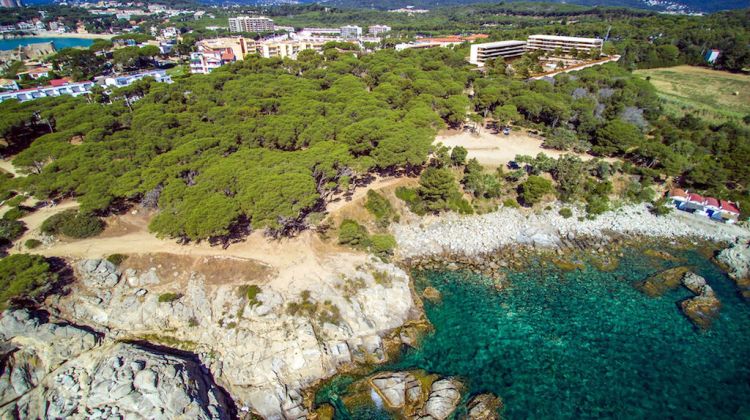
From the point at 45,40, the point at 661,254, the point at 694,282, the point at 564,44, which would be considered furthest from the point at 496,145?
the point at 45,40

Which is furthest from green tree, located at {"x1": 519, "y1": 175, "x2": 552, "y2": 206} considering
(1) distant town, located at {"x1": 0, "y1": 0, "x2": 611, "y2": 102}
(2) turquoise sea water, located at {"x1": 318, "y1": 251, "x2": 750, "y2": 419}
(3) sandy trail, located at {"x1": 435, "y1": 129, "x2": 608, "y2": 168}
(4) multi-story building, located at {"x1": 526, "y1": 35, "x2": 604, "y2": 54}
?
(4) multi-story building, located at {"x1": 526, "y1": 35, "x2": 604, "y2": 54}

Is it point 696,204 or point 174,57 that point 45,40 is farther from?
point 696,204

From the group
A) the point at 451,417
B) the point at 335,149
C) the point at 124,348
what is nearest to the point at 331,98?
the point at 335,149

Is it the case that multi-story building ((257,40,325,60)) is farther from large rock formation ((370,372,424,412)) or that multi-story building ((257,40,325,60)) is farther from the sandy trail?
large rock formation ((370,372,424,412))

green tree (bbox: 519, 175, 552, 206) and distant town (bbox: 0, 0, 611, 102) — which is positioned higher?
distant town (bbox: 0, 0, 611, 102)

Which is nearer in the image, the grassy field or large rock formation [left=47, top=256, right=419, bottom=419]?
large rock formation [left=47, top=256, right=419, bottom=419]

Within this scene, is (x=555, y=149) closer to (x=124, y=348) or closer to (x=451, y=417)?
(x=451, y=417)

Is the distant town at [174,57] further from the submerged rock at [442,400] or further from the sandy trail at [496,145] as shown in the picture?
the submerged rock at [442,400]
